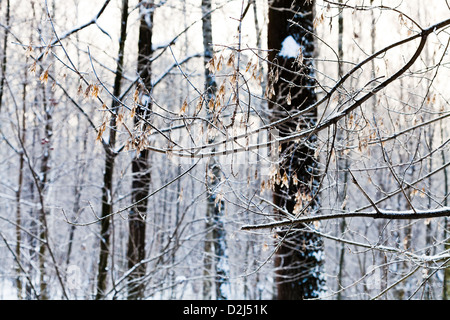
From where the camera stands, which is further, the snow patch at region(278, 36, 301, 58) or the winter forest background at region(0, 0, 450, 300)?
the snow patch at region(278, 36, 301, 58)

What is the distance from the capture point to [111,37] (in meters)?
6.12

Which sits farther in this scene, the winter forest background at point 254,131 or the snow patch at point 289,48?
the snow patch at point 289,48

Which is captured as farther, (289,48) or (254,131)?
(289,48)

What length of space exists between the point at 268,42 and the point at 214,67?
3606 mm

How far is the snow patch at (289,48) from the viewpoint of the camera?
511 centimetres

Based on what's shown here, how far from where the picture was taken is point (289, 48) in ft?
17.4

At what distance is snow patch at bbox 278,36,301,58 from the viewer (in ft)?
16.8

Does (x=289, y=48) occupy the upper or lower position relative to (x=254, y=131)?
upper
